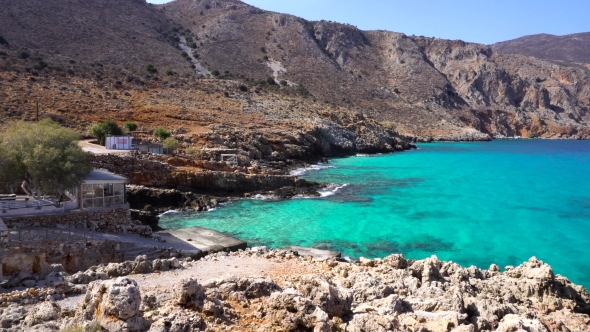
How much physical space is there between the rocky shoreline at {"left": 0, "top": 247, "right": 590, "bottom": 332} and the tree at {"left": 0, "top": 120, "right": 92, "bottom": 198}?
5.56 m

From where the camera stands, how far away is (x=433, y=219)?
1053 inches

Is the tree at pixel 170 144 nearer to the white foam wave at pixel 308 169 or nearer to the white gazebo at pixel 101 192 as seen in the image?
the white foam wave at pixel 308 169

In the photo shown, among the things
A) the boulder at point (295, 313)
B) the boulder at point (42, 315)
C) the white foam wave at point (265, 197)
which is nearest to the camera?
the boulder at point (295, 313)

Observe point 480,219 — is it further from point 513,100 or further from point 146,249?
point 513,100

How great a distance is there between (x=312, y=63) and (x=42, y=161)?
88.6m

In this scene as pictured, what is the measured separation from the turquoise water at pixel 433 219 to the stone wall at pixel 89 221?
542 centimetres

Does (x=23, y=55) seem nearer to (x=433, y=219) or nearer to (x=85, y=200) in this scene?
(x=85, y=200)

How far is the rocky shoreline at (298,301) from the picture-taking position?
22.5 ft

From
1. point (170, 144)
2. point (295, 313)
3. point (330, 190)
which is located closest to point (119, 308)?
point (295, 313)

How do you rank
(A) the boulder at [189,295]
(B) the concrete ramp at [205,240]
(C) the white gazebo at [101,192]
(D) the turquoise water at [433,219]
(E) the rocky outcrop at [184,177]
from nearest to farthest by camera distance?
1. (A) the boulder at [189,295]
2. (C) the white gazebo at [101,192]
3. (B) the concrete ramp at [205,240]
4. (D) the turquoise water at [433,219]
5. (E) the rocky outcrop at [184,177]

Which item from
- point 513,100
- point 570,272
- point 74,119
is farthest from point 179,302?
point 513,100

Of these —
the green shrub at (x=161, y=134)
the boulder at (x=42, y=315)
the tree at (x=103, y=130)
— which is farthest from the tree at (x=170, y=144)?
the boulder at (x=42, y=315)

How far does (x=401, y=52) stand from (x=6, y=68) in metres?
96.2

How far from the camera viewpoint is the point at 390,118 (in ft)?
303
